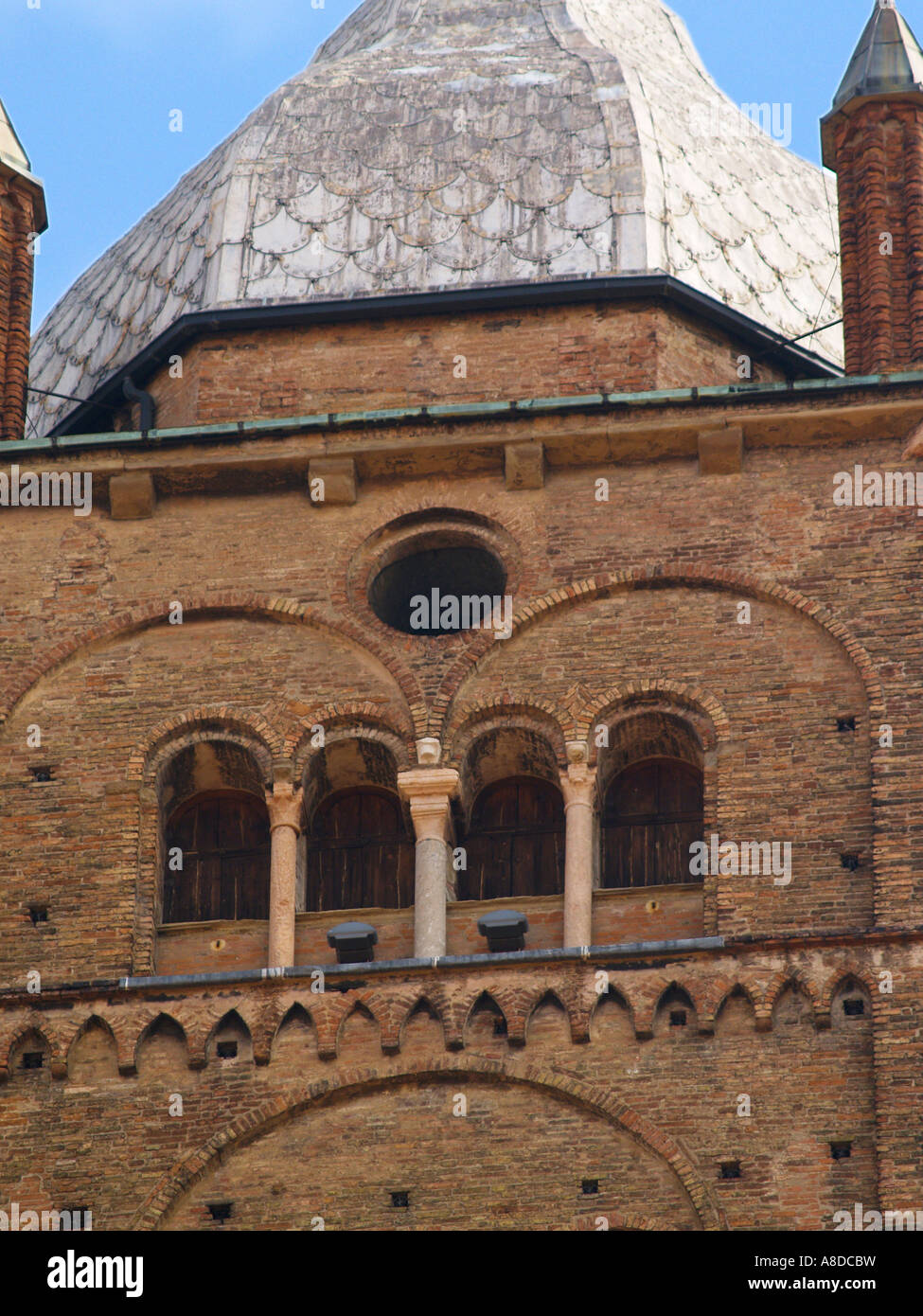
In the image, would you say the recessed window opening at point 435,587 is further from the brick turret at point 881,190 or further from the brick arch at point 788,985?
the brick arch at point 788,985

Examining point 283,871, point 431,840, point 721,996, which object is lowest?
point 721,996

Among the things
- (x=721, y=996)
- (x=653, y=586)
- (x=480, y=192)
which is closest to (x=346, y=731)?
(x=653, y=586)

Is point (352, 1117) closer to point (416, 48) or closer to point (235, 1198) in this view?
point (235, 1198)

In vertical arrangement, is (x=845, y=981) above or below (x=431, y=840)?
below

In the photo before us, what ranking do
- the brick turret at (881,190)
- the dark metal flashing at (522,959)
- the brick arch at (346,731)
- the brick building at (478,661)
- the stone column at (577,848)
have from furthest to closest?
the brick turret at (881,190)
the brick arch at (346,731)
the stone column at (577,848)
the dark metal flashing at (522,959)
the brick building at (478,661)

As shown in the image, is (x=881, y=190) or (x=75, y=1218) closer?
(x=75, y=1218)

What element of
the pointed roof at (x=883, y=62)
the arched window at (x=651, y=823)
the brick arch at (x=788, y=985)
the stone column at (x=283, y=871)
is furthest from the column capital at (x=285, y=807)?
the pointed roof at (x=883, y=62)

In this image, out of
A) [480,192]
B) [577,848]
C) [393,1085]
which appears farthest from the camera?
[480,192]

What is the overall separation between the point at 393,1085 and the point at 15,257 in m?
9.22

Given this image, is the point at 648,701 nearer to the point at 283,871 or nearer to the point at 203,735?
the point at 283,871

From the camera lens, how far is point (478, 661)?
33.9 metres

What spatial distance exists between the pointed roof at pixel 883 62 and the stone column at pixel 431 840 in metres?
7.34

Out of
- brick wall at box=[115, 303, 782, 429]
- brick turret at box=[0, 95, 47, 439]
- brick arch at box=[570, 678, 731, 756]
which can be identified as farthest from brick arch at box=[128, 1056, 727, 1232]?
brick turret at box=[0, 95, 47, 439]

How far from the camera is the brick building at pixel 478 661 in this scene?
31.1 m
